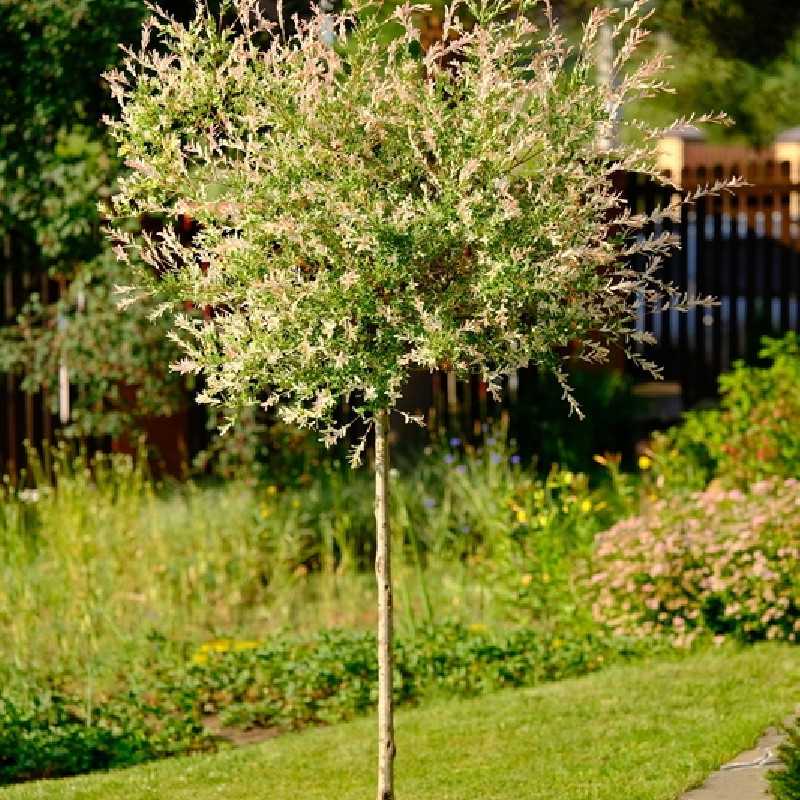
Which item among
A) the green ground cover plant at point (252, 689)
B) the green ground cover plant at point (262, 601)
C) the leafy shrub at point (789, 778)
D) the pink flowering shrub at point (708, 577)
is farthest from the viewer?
the pink flowering shrub at point (708, 577)

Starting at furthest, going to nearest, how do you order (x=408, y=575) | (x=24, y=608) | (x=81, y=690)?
(x=408, y=575), (x=24, y=608), (x=81, y=690)

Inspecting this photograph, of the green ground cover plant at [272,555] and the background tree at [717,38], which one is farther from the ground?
the background tree at [717,38]

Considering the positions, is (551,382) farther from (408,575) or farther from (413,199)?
(413,199)

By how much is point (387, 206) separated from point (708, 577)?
3680mm

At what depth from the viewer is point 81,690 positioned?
6875 mm

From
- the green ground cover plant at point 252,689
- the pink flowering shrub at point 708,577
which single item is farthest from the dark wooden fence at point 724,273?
the green ground cover plant at point 252,689

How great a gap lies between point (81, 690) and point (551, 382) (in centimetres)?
508

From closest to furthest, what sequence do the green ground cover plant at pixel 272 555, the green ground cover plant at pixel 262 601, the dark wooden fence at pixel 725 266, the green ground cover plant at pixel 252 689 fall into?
the green ground cover plant at pixel 252 689 → the green ground cover plant at pixel 262 601 → the green ground cover plant at pixel 272 555 → the dark wooden fence at pixel 725 266

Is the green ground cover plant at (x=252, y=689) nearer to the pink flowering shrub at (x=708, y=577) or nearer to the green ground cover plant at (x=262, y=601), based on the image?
the green ground cover plant at (x=262, y=601)

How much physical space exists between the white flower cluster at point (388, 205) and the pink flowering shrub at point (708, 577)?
312 centimetres

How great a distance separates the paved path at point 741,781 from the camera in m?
4.64

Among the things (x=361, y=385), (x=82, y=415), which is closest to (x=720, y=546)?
(x=361, y=385)

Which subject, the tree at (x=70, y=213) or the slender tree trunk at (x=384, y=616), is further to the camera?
the tree at (x=70, y=213)

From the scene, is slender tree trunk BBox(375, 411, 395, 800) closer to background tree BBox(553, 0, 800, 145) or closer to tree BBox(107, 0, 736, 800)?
tree BBox(107, 0, 736, 800)
